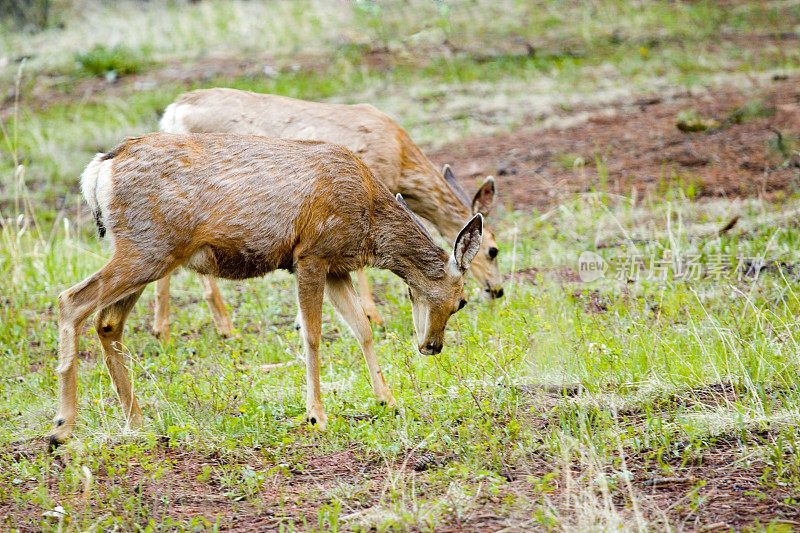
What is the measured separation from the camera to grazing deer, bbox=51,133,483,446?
16.6ft

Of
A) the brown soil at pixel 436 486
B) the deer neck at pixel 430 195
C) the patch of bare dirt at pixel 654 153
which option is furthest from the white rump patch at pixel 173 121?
the patch of bare dirt at pixel 654 153

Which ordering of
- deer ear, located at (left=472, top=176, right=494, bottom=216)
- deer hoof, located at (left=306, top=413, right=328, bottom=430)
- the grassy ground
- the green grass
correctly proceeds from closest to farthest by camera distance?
the grassy ground, the green grass, deer hoof, located at (left=306, top=413, right=328, bottom=430), deer ear, located at (left=472, top=176, right=494, bottom=216)

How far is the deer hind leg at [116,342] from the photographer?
17.6 ft

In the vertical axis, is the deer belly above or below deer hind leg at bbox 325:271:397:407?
above

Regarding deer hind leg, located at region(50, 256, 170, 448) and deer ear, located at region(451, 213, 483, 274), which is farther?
deer ear, located at region(451, 213, 483, 274)

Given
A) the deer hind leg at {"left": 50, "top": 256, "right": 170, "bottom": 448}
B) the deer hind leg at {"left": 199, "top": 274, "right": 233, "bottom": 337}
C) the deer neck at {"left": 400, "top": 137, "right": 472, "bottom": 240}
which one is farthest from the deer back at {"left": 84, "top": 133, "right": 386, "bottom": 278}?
the deer neck at {"left": 400, "top": 137, "right": 472, "bottom": 240}

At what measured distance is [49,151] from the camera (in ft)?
41.7

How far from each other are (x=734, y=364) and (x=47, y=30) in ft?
57.3

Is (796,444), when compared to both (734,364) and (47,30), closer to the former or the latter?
(734,364)

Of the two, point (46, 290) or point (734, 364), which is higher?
point (734, 364)

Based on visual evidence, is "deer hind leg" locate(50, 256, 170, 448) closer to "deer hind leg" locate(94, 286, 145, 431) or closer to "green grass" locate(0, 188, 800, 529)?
"green grass" locate(0, 188, 800, 529)

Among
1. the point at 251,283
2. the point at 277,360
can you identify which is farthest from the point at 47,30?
the point at 277,360

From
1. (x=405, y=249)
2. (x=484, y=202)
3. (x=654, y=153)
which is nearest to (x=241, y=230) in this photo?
(x=405, y=249)

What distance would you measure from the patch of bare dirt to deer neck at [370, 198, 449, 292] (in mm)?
3937
